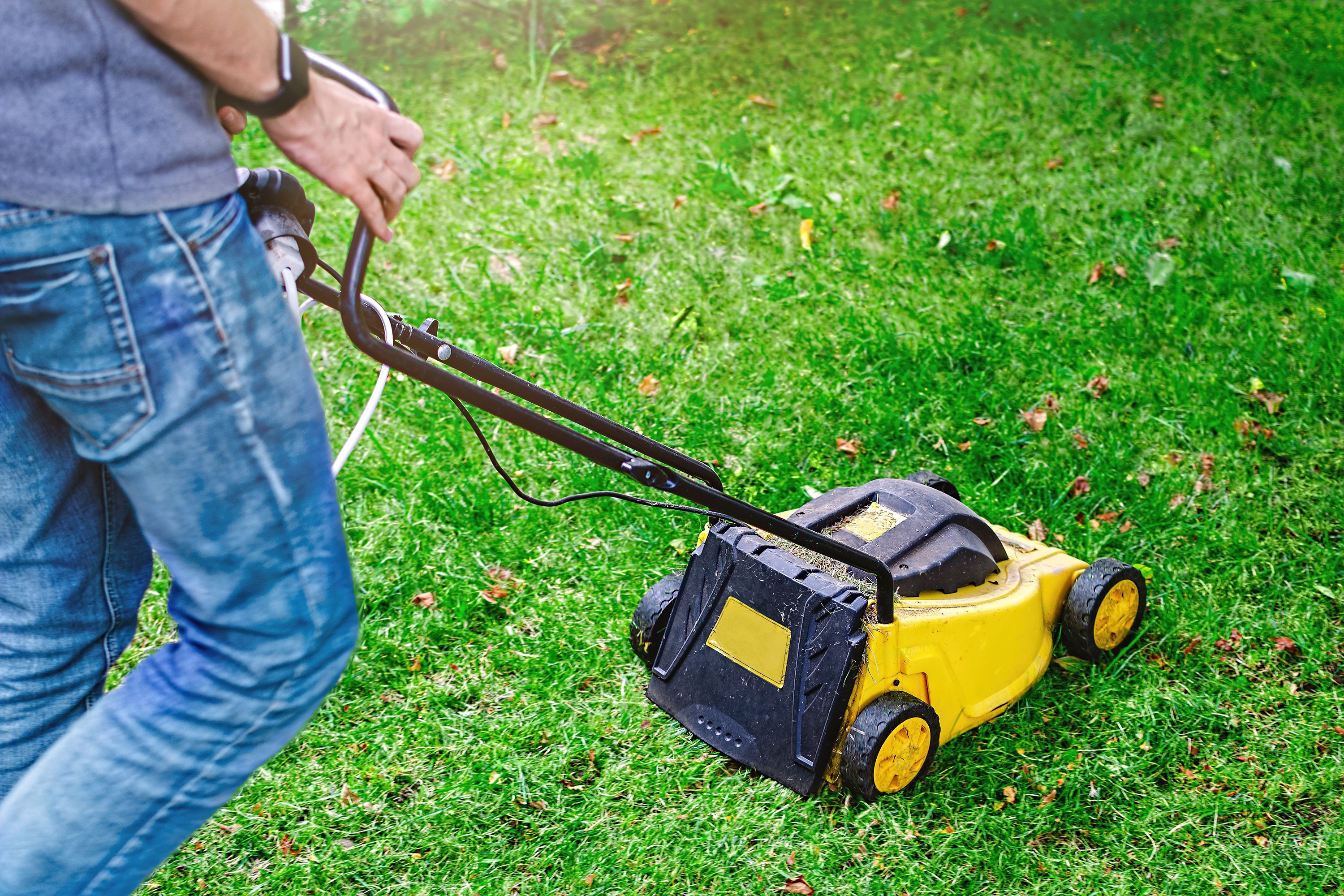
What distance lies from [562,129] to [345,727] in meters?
2.99

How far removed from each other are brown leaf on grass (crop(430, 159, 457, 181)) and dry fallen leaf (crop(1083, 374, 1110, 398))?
2.52 metres

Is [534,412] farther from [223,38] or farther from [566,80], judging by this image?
[566,80]

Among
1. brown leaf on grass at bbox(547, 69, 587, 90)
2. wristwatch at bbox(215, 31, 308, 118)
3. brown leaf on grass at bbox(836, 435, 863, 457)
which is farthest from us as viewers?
brown leaf on grass at bbox(547, 69, 587, 90)

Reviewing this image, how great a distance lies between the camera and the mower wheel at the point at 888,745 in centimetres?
213

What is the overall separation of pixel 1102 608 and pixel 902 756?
2.18ft

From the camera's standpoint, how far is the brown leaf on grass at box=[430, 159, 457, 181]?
450 cm

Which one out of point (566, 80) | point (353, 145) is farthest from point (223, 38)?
point (566, 80)

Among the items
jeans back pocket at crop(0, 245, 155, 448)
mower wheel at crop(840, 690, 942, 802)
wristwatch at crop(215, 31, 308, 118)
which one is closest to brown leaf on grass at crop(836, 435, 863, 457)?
mower wheel at crop(840, 690, 942, 802)

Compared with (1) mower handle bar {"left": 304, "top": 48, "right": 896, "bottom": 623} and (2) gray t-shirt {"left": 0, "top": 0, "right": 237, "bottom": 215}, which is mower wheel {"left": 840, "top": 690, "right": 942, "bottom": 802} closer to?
(1) mower handle bar {"left": 304, "top": 48, "right": 896, "bottom": 623}

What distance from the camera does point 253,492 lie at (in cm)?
120

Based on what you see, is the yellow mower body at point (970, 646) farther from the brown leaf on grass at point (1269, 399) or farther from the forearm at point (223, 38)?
the forearm at point (223, 38)

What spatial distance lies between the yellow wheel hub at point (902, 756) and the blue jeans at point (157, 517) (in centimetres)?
119

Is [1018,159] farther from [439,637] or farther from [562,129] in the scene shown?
[439,637]

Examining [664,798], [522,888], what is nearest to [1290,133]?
[664,798]
